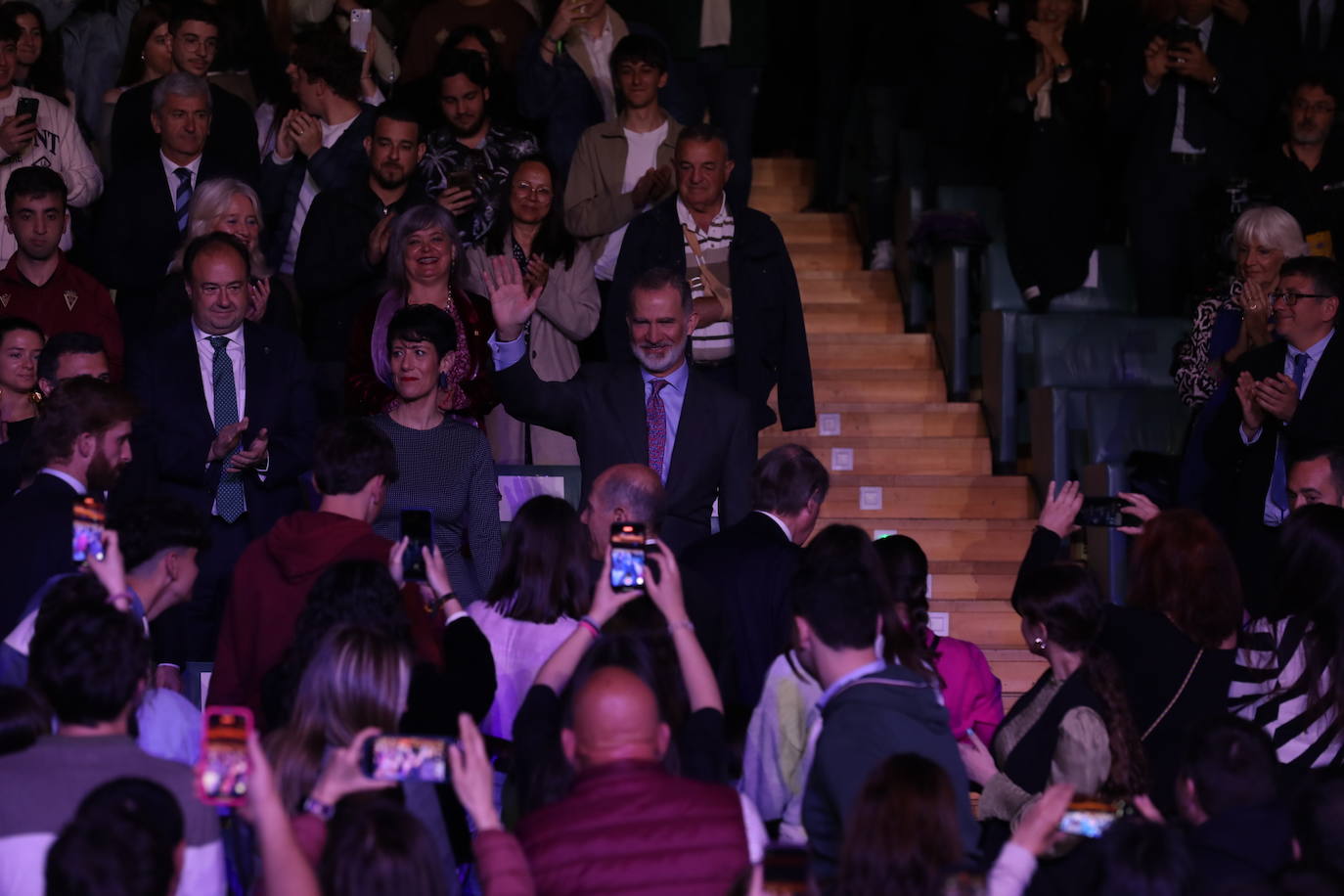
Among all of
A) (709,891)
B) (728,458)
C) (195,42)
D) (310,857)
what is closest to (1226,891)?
(709,891)

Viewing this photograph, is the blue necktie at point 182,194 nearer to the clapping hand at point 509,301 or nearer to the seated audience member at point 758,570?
the clapping hand at point 509,301

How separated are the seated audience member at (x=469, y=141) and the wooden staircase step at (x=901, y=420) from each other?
1767mm

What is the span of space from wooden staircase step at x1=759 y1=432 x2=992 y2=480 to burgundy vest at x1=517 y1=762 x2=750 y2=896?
492 centimetres

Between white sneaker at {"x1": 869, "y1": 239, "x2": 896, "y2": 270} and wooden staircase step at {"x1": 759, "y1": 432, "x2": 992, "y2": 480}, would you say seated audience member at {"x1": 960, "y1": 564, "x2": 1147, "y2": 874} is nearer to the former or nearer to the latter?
wooden staircase step at {"x1": 759, "y1": 432, "x2": 992, "y2": 480}

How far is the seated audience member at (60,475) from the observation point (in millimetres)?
4430

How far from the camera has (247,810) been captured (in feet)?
10.4

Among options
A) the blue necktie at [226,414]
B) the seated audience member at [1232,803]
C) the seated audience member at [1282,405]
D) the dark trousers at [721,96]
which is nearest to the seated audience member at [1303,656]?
the seated audience member at [1232,803]

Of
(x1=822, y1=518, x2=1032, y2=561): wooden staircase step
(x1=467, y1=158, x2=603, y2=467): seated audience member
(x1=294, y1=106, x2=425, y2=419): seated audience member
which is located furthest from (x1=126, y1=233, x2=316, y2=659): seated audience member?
(x1=822, y1=518, x2=1032, y2=561): wooden staircase step

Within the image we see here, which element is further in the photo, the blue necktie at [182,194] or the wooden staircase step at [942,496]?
the wooden staircase step at [942,496]

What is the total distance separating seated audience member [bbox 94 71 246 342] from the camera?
6.94 m

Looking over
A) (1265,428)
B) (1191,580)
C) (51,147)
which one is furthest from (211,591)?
(1265,428)

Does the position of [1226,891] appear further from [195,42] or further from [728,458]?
[195,42]

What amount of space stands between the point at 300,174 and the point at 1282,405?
3955 millimetres

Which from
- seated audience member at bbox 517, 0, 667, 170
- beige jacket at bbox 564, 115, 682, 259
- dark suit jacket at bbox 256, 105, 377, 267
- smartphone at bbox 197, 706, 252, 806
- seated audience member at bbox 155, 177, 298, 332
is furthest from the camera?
seated audience member at bbox 517, 0, 667, 170
